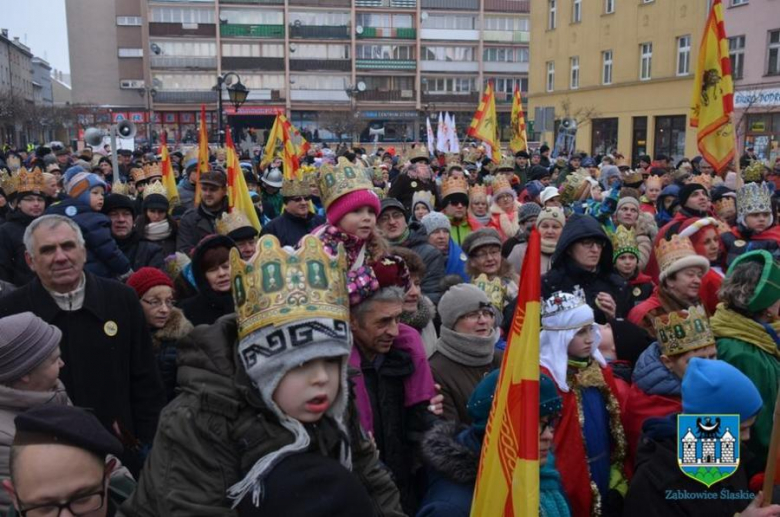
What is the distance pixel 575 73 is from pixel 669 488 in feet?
138

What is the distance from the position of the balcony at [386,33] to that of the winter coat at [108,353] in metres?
64.3

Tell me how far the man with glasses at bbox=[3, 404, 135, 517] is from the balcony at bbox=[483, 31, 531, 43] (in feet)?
226

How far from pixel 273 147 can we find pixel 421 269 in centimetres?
1102

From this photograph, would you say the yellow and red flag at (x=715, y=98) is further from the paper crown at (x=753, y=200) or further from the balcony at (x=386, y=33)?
the balcony at (x=386, y=33)

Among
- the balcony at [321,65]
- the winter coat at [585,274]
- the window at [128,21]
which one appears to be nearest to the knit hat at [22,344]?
the winter coat at [585,274]

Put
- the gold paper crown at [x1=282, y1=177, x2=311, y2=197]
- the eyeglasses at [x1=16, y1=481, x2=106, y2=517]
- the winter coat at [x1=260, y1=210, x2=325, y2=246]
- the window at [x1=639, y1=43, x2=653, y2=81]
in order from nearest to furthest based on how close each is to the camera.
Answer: the eyeglasses at [x1=16, y1=481, x2=106, y2=517] < the winter coat at [x1=260, y1=210, x2=325, y2=246] < the gold paper crown at [x1=282, y1=177, x2=311, y2=197] < the window at [x1=639, y1=43, x2=653, y2=81]

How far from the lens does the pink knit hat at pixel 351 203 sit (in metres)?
3.85

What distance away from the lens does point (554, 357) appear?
3.57 metres

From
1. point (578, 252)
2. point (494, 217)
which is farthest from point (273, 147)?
point (578, 252)

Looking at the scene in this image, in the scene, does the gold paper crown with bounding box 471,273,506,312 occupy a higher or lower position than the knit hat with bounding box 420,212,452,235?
lower

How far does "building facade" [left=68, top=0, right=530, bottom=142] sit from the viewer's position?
6303 cm

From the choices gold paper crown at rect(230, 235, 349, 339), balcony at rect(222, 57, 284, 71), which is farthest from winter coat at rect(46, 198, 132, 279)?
balcony at rect(222, 57, 284, 71)

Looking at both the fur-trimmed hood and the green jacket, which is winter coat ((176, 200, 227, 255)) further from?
the green jacket

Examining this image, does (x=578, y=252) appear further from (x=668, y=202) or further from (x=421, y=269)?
(x=668, y=202)
